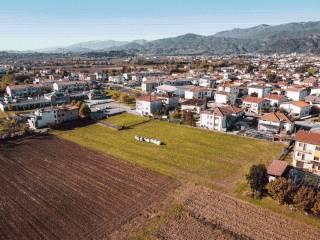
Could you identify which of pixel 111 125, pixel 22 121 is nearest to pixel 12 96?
pixel 22 121

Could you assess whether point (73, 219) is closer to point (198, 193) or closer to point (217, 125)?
point (198, 193)

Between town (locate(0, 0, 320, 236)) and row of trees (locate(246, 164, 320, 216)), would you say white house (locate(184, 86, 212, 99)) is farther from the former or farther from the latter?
row of trees (locate(246, 164, 320, 216))

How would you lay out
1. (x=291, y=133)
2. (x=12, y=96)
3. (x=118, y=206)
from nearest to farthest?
1. (x=118, y=206)
2. (x=291, y=133)
3. (x=12, y=96)

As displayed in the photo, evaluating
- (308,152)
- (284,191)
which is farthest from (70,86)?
(284,191)

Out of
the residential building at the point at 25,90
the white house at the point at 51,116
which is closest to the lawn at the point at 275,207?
the white house at the point at 51,116

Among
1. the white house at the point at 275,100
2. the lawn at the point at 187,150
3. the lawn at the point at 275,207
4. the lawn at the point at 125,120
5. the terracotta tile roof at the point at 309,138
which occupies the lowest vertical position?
the lawn at the point at 275,207

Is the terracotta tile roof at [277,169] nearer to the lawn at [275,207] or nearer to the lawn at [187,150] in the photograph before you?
the lawn at [275,207]
